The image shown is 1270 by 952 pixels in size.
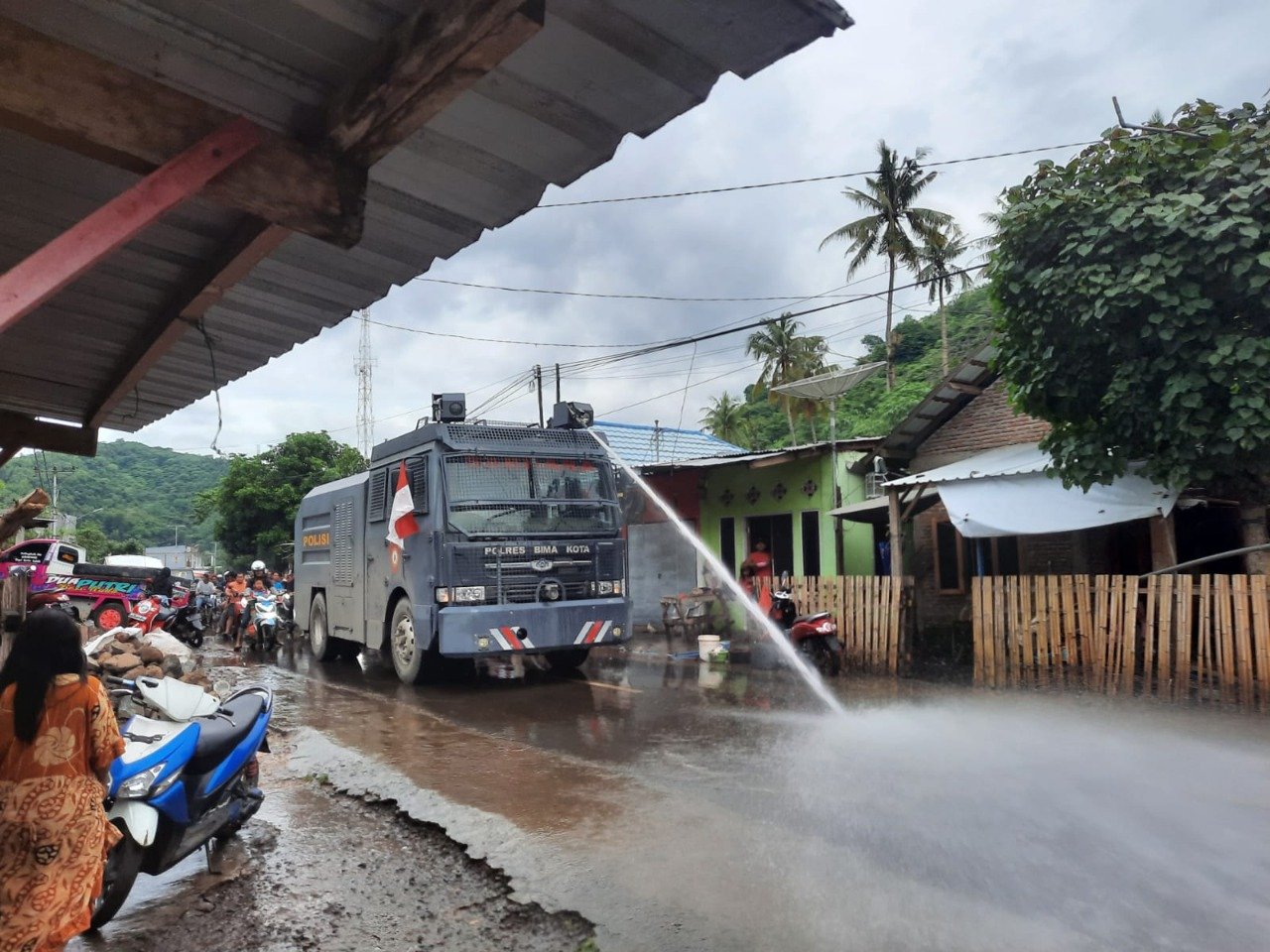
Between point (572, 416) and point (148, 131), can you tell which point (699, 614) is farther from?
point (148, 131)

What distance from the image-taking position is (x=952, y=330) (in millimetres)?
45188

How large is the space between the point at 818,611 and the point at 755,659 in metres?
1.46

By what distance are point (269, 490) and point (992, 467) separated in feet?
107

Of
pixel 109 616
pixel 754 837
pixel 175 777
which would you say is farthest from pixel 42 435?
pixel 109 616

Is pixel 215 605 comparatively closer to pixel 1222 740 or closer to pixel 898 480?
pixel 898 480

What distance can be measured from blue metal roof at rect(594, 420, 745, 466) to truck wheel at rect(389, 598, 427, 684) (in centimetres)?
1161

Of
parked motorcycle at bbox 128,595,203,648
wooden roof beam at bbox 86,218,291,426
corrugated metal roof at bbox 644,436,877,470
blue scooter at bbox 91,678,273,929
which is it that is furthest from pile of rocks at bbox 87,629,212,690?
corrugated metal roof at bbox 644,436,877,470

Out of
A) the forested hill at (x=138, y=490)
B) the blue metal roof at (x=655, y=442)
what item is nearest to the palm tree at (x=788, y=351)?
the blue metal roof at (x=655, y=442)

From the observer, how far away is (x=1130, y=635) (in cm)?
888

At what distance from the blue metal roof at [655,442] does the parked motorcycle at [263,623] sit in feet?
29.8

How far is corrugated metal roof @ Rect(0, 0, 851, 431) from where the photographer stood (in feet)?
6.86

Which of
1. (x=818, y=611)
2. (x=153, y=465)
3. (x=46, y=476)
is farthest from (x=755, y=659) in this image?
(x=153, y=465)

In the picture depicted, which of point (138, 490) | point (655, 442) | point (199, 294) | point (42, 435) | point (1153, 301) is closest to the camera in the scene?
point (199, 294)

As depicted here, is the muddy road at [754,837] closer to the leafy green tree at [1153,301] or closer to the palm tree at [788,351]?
the leafy green tree at [1153,301]
